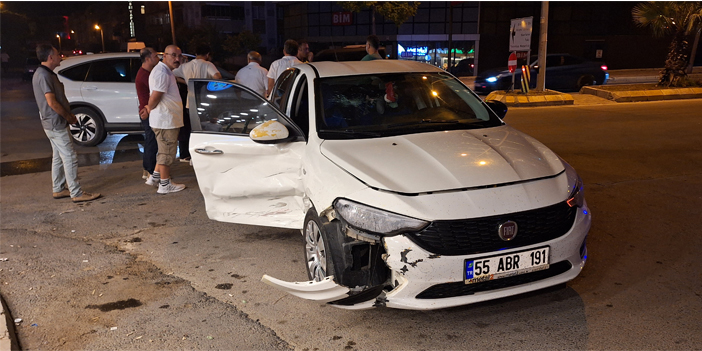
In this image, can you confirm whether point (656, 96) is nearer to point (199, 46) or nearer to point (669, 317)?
point (199, 46)

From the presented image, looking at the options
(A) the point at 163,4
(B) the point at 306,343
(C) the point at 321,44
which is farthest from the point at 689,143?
(A) the point at 163,4

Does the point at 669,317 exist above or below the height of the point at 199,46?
below

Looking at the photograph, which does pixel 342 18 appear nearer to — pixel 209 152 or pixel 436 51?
pixel 436 51

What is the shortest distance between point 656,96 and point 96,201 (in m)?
14.5

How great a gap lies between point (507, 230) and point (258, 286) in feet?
6.45

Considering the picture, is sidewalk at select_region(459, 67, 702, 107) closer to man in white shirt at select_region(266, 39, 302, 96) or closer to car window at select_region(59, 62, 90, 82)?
man in white shirt at select_region(266, 39, 302, 96)

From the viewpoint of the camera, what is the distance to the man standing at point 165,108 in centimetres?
661

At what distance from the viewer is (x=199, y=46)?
8.22 meters

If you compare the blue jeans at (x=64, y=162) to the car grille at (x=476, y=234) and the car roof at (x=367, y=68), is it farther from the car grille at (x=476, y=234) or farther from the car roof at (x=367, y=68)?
the car grille at (x=476, y=234)

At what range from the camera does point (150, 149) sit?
7.51 metres

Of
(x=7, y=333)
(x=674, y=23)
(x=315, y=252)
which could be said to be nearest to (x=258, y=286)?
(x=315, y=252)

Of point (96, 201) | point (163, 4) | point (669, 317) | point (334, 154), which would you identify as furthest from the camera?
point (163, 4)

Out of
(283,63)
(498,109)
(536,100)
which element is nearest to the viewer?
(498,109)

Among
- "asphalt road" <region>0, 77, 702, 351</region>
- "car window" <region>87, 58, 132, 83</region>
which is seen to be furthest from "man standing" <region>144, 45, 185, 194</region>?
"car window" <region>87, 58, 132, 83</region>
